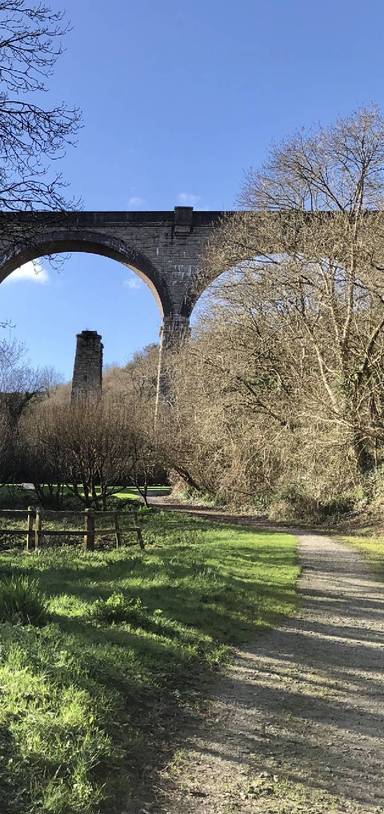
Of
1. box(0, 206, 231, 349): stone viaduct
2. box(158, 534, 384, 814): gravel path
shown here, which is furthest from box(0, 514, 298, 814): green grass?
box(0, 206, 231, 349): stone viaduct

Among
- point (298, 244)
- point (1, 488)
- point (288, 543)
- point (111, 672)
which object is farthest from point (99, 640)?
point (1, 488)

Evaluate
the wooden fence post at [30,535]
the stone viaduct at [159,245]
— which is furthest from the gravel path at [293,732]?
the stone viaduct at [159,245]

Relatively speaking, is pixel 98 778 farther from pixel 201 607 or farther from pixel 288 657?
pixel 201 607

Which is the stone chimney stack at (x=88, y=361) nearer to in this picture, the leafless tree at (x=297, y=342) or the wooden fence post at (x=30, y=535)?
the leafless tree at (x=297, y=342)

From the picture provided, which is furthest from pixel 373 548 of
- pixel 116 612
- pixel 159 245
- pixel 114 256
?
pixel 114 256

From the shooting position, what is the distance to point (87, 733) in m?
3.04

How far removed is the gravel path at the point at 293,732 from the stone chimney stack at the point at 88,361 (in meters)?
29.1

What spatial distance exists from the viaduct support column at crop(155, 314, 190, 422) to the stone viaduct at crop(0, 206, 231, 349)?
0.15ft

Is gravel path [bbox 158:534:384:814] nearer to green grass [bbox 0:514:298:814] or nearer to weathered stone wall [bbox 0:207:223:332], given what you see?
green grass [bbox 0:514:298:814]

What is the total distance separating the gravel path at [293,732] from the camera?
2863mm

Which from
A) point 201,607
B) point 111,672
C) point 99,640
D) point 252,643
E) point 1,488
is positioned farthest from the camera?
point 1,488

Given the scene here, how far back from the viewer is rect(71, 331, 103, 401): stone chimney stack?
34344 mm

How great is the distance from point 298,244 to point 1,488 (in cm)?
1407

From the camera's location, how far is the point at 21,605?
4.86 m
